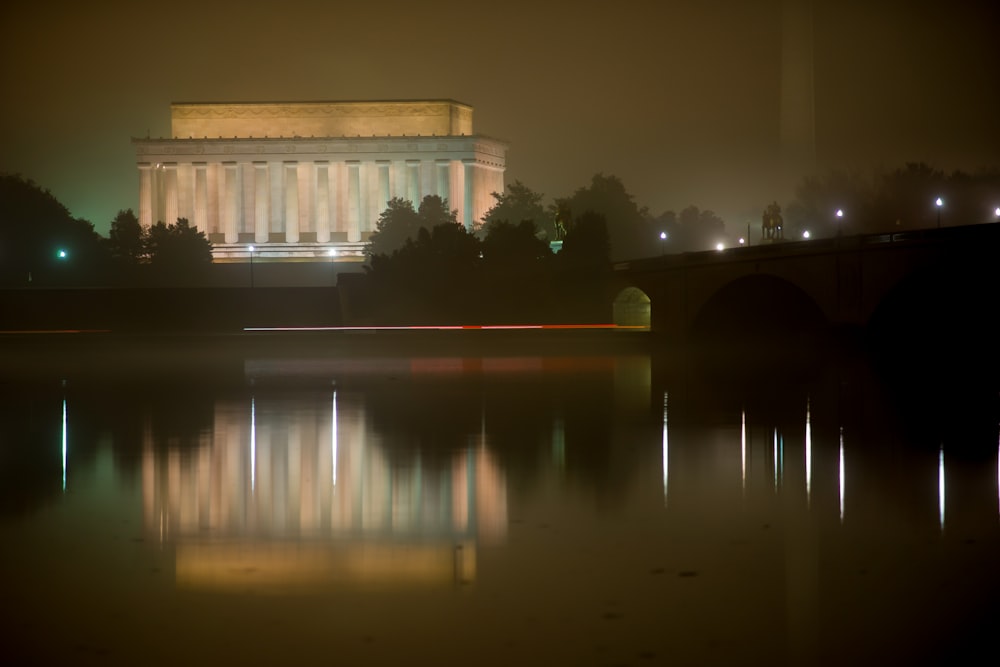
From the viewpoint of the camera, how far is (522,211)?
4628 inches

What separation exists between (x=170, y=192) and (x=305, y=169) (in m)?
13.5

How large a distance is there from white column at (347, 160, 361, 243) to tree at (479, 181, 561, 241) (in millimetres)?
17105

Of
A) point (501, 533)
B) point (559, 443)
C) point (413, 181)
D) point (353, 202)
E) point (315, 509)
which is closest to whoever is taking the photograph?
point (501, 533)

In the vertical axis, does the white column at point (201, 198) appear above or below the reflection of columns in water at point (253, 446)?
above

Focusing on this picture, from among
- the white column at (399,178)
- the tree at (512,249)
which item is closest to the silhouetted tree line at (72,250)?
the white column at (399,178)

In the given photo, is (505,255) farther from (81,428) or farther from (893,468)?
(893,468)

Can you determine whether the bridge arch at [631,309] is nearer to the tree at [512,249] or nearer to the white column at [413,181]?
the tree at [512,249]

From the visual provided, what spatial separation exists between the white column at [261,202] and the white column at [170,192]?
7801 mm

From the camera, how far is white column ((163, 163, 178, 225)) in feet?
433

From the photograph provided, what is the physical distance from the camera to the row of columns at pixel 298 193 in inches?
5143

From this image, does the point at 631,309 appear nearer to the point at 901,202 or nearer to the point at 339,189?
the point at 901,202

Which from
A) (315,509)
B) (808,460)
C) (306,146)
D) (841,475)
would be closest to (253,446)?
(315,509)

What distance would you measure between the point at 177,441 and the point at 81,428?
Answer: 3.01m

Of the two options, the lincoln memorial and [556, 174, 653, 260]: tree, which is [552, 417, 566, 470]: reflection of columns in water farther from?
the lincoln memorial
